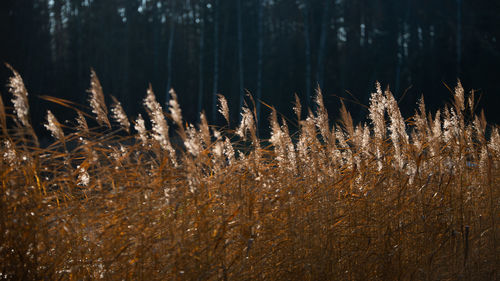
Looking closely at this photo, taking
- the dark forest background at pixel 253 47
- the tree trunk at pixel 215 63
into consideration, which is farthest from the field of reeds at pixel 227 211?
the tree trunk at pixel 215 63

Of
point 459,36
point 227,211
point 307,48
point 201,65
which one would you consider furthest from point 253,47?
point 227,211

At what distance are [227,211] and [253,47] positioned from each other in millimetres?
19721

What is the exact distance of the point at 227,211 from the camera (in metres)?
2.37

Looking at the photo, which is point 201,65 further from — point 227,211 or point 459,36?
point 227,211

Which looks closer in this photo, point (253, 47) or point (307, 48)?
point (307, 48)

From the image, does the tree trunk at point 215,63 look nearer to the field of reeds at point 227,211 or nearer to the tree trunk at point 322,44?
the tree trunk at point 322,44

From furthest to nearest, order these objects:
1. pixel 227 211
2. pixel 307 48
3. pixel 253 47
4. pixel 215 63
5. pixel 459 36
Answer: pixel 253 47
pixel 215 63
pixel 307 48
pixel 459 36
pixel 227 211

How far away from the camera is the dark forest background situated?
63.2ft

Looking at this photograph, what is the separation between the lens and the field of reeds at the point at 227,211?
2.00 m

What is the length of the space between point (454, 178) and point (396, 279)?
895 millimetres

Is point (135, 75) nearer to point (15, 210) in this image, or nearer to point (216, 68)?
point (216, 68)

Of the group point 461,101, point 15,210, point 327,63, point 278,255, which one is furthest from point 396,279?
point 327,63

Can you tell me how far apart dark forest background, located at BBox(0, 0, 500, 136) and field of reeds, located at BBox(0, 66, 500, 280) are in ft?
53.6

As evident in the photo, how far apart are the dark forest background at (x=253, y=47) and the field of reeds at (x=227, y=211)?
16.3m
